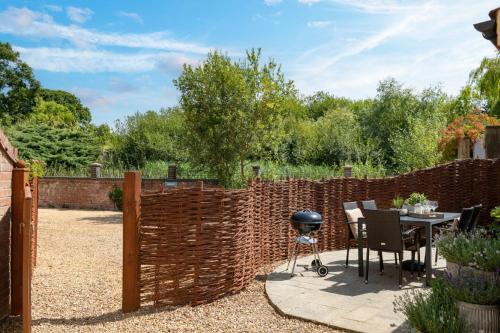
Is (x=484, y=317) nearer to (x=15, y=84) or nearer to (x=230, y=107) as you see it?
(x=230, y=107)

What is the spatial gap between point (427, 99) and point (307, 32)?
2763 cm

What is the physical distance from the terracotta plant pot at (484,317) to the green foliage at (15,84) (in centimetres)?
3884

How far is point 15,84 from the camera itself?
38156 millimetres

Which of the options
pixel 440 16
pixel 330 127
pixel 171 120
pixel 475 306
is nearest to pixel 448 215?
pixel 440 16

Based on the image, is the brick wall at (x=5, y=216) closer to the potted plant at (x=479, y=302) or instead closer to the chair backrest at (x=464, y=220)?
the potted plant at (x=479, y=302)

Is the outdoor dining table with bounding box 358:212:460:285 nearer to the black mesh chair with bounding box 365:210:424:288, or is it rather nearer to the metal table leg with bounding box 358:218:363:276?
the metal table leg with bounding box 358:218:363:276

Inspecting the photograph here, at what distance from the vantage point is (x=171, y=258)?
5215 mm

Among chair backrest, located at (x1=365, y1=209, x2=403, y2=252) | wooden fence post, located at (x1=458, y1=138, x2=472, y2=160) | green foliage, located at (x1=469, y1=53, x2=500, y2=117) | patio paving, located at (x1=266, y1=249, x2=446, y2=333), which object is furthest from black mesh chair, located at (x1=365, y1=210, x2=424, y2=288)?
green foliage, located at (x1=469, y1=53, x2=500, y2=117)

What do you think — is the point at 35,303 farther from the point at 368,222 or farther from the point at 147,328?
the point at 368,222

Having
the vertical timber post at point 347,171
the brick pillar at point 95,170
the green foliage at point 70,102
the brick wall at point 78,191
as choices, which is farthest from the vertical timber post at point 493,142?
→ the green foliage at point 70,102

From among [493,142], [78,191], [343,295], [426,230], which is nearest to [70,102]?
[78,191]

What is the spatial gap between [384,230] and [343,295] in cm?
111

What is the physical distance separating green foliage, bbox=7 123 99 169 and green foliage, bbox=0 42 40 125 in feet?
48.8

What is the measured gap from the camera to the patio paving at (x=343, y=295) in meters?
4.64
